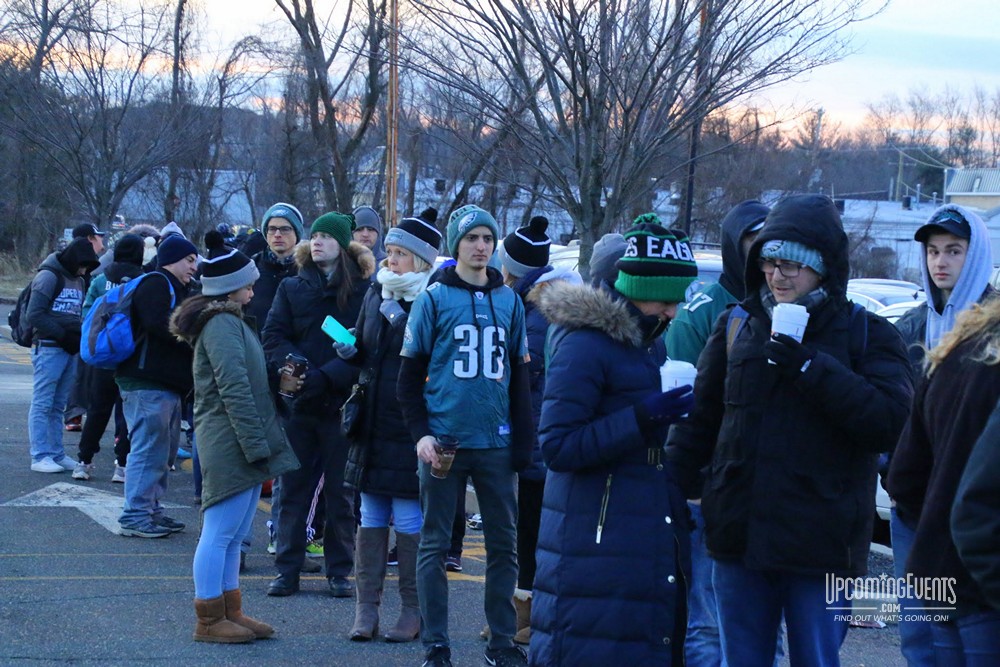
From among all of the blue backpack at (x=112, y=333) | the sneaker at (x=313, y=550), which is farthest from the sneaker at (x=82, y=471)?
the sneaker at (x=313, y=550)

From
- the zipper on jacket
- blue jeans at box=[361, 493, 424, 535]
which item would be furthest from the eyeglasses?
blue jeans at box=[361, 493, 424, 535]

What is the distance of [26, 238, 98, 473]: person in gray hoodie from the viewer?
32.1 ft

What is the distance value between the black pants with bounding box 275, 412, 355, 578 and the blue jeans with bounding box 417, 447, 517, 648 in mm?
1412

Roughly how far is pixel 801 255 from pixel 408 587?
3010mm

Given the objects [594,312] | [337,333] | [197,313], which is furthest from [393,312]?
[594,312]

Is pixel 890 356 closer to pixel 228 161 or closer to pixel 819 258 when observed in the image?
pixel 819 258

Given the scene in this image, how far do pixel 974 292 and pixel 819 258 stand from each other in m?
1.43

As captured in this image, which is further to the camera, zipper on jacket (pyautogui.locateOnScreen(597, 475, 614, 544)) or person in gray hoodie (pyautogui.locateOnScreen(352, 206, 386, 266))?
person in gray hoodie (pyautogui.locateOnScreen(352, 206, 386, 266))

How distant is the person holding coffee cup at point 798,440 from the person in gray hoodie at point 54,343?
722 centimetres

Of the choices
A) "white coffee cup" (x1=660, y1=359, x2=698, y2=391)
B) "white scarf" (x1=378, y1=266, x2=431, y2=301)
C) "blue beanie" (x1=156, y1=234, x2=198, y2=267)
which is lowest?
"white coffee cup" (x1=660, y1=359, x2=698, y2=391)

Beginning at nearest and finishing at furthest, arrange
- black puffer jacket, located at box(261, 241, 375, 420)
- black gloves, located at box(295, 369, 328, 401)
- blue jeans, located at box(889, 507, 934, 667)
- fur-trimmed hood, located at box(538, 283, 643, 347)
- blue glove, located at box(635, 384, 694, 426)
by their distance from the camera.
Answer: blue glove, located at box(635, 384, 694, 426), fur-trimmed hood, located at box(538, 283, 643, 347), blue jeans, located at box(889, 507, 934, 667), black gloves, located at box(295, 369, 328, 401), black puffer jacket, located at box(261, 241, 375, 420)

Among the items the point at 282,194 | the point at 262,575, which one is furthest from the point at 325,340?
the point at 282,194

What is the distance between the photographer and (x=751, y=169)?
92.0 feet

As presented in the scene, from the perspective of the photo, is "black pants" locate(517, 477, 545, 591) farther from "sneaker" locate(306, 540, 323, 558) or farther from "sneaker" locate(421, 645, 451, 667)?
"sneaker" locate(306, 540, 323, 558)
